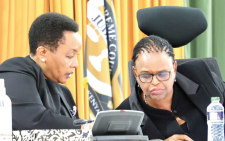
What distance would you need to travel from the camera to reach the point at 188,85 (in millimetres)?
1752

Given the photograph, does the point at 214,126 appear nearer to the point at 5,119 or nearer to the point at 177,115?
the point at 177,115

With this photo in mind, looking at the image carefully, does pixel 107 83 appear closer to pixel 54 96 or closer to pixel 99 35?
pixel 99 35

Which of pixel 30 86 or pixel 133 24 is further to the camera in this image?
pixel 133 24

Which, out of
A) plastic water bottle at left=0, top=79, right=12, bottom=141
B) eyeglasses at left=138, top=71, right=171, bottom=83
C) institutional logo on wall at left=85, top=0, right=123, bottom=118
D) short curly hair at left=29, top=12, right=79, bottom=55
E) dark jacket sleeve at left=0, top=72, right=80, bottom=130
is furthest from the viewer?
institutional logo on wall at left=85, top=0, right=123, bottom=118

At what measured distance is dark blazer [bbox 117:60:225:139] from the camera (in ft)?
5.37

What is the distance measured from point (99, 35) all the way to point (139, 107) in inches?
41.9

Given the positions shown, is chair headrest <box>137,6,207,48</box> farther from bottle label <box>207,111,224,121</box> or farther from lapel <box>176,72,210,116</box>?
bottle label <box>207,111,224,121</box>

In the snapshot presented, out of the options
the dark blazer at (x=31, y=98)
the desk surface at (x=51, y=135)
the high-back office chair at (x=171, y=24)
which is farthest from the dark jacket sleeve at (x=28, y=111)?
the high-back office chair at (x=171, y=24)

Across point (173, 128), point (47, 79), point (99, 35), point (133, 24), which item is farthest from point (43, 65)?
point (133, 24)

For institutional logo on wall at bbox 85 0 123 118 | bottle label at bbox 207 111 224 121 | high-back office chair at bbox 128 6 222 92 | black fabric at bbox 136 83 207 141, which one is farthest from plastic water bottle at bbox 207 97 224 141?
institutional logo on wall at bbox 85 0 123 118

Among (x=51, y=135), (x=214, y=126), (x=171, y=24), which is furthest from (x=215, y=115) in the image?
(x=171, y=24)

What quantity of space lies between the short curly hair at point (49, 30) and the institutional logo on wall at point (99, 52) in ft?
3.43

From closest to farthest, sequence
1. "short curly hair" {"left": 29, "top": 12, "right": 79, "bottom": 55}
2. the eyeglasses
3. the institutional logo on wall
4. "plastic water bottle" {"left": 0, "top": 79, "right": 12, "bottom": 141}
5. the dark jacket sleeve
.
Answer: "plastic water bottle" {"left": 0, "top": 79, "right": 12, "bottom": 141}, the dark jacket sleeve, "short curly hair" {"left": 29, "top": 12, "right": 79, "bottom": 55}, the eyeglasses, the institutional logo on wall

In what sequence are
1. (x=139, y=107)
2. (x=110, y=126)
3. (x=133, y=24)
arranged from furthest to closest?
(x=133, y=24) → (x=139, y=107) → (x=110, y=126)
